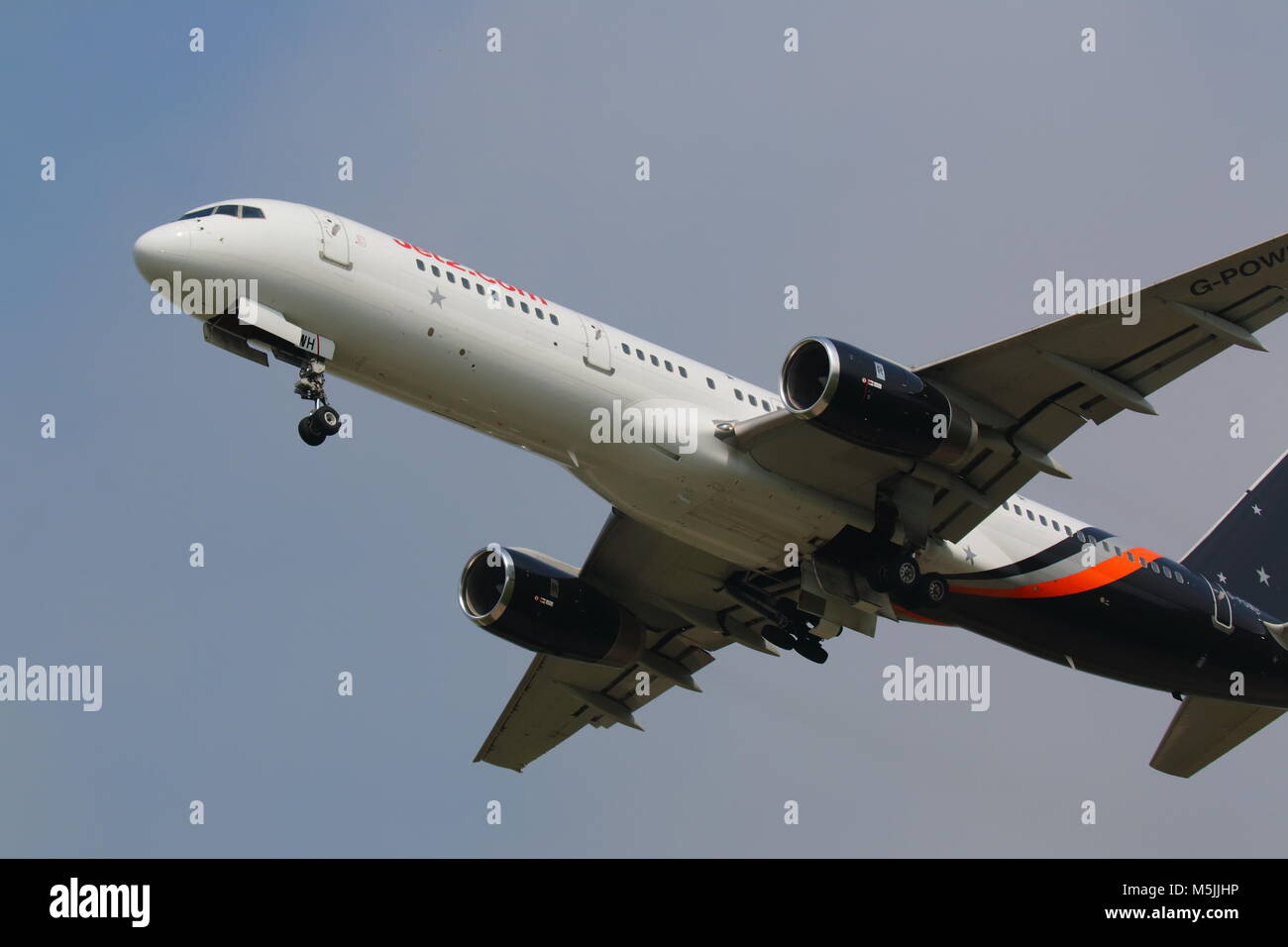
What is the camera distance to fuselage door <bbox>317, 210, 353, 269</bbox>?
31766 millimetres

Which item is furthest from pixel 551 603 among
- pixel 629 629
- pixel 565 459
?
pixel 565 459

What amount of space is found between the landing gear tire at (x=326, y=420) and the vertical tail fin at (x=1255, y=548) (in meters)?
21.1

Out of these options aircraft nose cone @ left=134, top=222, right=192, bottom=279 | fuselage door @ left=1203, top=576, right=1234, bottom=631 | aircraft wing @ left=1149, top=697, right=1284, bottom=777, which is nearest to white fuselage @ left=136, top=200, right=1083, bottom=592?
aircraft nose cone @ left=134, top=222, right=192, bottom=279

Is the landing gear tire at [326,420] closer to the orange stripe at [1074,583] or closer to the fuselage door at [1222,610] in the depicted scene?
the orange stripe at [1074,583]

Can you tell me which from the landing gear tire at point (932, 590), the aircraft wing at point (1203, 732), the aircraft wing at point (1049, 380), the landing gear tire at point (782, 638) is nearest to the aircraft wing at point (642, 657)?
the landing gear tire at point (782, 638)

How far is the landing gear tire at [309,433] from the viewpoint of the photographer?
31688 mm

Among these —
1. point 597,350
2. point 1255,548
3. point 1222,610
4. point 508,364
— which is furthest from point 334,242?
point 1255,548

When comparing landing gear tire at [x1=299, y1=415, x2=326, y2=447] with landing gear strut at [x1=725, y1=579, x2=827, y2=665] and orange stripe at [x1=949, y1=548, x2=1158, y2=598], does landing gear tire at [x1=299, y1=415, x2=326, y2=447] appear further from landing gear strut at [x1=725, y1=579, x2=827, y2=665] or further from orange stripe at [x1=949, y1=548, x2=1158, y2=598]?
orange stripe at [x1=949, y1=548, x2=1158, y2=598]

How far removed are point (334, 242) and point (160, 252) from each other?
3.24 m

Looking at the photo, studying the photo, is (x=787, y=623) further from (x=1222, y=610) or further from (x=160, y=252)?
(x=160, y=252)

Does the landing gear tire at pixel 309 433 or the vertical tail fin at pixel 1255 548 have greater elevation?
the landing gear tire at pixel 309 433

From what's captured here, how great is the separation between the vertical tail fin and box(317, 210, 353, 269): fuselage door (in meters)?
21.7

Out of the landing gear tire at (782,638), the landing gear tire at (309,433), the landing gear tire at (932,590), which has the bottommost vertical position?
the landing gear tire at (782,638)

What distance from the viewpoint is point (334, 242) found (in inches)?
1258
